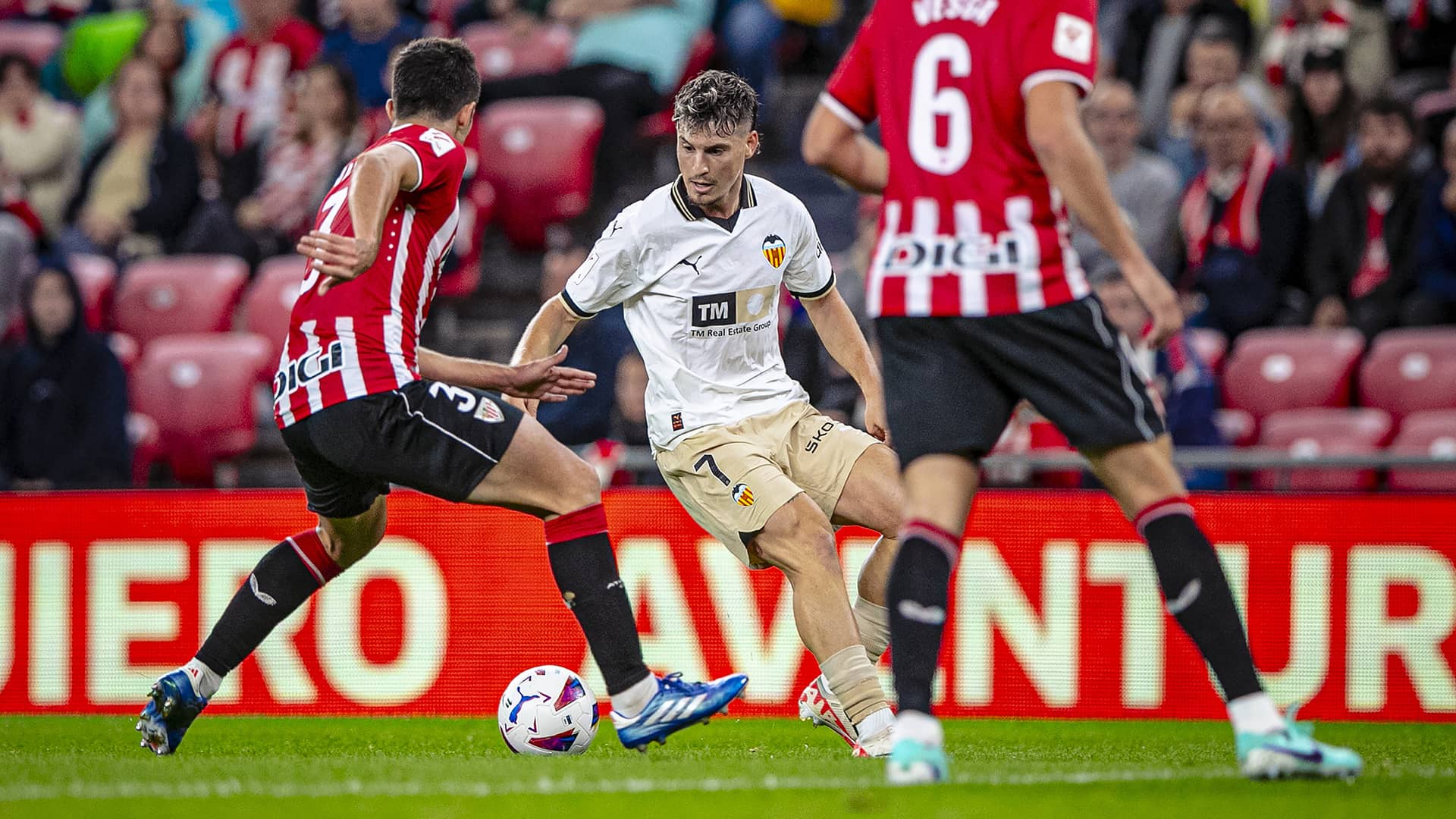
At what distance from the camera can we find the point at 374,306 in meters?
5.62

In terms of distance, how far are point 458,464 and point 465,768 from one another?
3.04 ft

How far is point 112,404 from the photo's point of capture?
9.98 meters

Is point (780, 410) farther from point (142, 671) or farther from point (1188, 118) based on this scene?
point (1188, 118)

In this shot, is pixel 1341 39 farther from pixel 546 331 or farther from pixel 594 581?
pixel 594 581

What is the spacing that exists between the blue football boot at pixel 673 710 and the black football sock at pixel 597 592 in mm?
96

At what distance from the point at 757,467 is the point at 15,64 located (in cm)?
865

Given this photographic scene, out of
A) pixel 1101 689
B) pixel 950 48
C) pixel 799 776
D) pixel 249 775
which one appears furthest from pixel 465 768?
pixel 1101 689

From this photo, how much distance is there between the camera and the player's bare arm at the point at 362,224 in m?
5.32

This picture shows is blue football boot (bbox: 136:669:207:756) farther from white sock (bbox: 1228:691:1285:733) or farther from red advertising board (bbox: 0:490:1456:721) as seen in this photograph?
white sock (bbox: 1228:691:1285:733)

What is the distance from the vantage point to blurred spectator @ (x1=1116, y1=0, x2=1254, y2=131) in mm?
11344

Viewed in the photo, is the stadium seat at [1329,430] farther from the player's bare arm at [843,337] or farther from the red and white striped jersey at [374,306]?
the red and white striped jersey at [374,306]

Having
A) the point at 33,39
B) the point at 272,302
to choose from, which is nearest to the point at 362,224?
the point at 272,302

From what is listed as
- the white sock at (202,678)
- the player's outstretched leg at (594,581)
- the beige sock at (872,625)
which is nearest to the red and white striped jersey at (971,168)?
the player's outstretched leg at (594,581)

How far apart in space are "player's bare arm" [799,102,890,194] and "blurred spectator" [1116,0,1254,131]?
7103 mm
